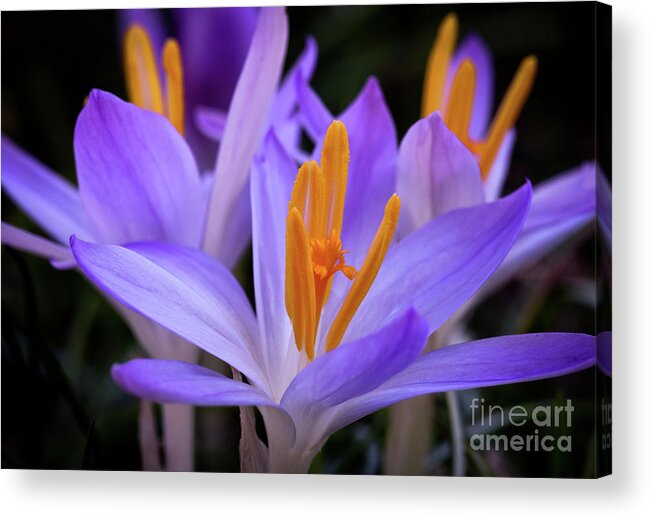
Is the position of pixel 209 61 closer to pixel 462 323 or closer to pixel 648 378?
pixel 462 323

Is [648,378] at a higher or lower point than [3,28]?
lower

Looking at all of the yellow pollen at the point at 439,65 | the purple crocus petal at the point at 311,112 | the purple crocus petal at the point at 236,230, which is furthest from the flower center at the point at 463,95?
the purple crocus petal at the point at 236,230

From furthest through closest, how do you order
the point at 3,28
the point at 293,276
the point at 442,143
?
the point at 3,28 < the point at 442,143 < the point at 293,276

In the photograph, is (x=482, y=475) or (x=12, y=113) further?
(x=12, y=113)

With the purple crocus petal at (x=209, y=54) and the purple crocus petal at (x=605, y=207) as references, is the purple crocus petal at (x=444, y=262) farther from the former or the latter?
the purple crocus petal at (x=209, y=54)

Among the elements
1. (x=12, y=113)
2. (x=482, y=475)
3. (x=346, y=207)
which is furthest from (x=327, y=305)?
(x=12, y=113)

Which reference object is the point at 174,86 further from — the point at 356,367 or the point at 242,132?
the point at 356,367
